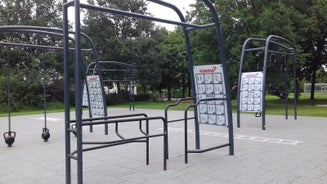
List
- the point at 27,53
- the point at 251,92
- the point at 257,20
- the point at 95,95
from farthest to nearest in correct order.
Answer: the point at 27,53
the point at 257,20
the point at 251,92
the point at 95,95

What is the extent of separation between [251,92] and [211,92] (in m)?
3.50

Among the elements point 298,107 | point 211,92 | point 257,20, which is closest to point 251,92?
point 211,92

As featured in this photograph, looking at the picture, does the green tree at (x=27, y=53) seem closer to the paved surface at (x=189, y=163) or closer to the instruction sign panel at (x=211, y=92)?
the paved surface at (x=189, y=163)

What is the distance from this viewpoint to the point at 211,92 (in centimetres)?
542

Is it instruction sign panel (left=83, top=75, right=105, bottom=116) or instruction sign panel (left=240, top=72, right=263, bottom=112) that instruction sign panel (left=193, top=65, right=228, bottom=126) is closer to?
instruction sign panel (left=83, top=75, right=105, bottom=116)

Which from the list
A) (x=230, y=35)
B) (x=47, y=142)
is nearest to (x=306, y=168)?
(x=47, y=142)

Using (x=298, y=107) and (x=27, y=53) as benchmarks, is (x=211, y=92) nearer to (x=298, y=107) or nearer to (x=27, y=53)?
(x=298, y=107)

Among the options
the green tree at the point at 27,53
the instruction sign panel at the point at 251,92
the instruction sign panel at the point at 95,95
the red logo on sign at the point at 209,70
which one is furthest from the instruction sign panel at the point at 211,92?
the green tree at the point at 27,53

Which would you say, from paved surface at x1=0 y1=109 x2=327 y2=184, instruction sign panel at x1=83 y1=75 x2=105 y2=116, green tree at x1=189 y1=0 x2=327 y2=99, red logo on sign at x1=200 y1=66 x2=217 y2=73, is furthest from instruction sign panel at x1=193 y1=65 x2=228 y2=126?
green tree at x1=189 y1=0 x2=327 y2=99

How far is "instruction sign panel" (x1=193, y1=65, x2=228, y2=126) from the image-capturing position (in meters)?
5.27

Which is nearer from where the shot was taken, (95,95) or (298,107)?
(95,95)

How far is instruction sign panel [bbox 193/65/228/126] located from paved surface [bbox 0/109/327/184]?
2.00 ft

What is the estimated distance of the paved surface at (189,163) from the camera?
3953 millimetres

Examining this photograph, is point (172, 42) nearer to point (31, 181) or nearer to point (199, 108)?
point (199, 108)
